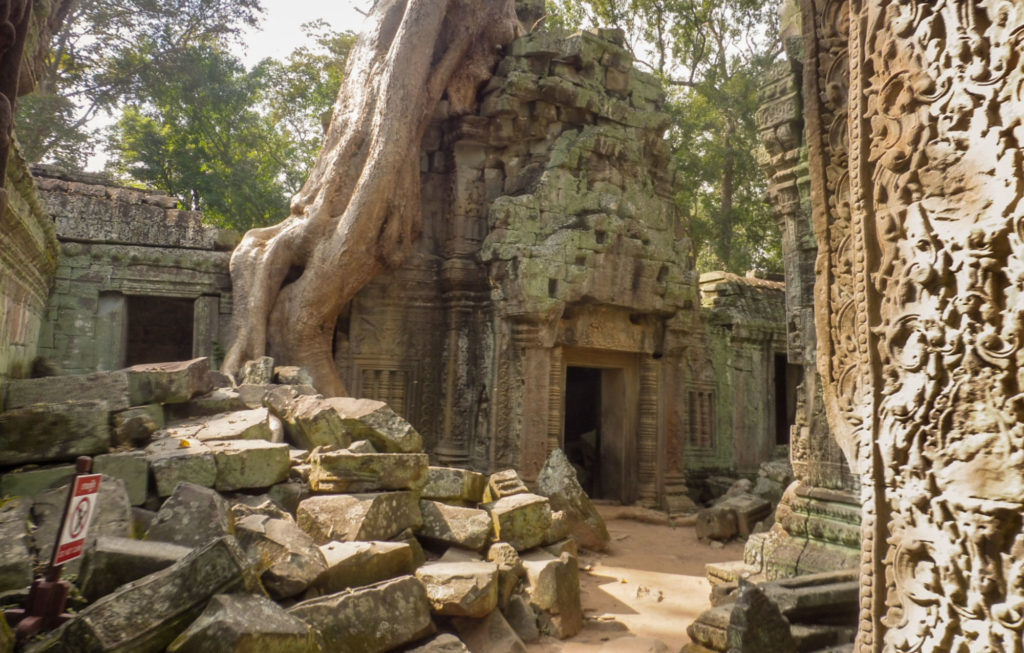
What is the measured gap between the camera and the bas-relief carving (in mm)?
1921

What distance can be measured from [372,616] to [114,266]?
604cm

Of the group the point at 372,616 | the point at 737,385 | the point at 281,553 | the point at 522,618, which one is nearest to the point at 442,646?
the point at 372,616

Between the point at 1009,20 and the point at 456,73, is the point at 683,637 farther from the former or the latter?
the point at 456,73

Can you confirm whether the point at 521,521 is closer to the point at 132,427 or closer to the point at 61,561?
the point at 132,427

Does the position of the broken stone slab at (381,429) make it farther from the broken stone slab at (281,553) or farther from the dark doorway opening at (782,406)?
the dark doorway opening at (782,406)

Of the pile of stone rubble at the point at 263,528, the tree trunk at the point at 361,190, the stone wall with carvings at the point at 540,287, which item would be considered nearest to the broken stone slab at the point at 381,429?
the pile of stone rubble at the point at 263,528

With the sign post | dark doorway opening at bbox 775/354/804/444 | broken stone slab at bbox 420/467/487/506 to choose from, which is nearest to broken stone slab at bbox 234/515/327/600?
the sign post

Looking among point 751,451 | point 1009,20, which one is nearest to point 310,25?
point 751,451

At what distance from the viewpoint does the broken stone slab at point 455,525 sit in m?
4.54

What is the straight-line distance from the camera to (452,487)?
5.18 m

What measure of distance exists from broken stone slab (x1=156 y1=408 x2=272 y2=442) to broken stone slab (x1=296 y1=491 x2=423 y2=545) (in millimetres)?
864

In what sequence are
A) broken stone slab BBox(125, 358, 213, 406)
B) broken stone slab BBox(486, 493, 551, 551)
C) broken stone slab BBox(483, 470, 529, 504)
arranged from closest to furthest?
broken stone slab BBox(125, 358, 213, 406), broken stone slab BBox(486, 493, 551, 551), broken stone slab BBox(483, 470, 529, 504)

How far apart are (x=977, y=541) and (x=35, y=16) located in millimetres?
4390

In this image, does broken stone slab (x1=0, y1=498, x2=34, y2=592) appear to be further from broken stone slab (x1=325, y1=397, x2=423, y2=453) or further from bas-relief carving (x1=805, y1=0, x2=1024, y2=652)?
bas-relief carving (x1=805, y1=0, x2=1024, y2=652)
